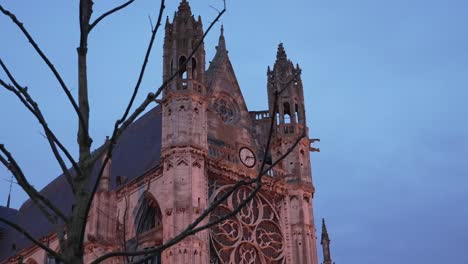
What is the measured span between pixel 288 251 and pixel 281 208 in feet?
6.50

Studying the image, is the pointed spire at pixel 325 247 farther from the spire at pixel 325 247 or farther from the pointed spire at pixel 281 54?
the pointed spire at pixel 281 54

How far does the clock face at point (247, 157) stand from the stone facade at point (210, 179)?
53mm

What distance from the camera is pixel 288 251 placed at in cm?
2908

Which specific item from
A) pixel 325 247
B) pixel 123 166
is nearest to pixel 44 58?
pixel 325 247

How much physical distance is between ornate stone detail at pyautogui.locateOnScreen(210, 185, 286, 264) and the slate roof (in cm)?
356

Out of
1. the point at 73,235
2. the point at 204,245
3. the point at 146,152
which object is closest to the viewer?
the point at 73,235

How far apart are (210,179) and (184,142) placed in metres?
2.39

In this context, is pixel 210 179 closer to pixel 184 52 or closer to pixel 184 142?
pixel 184 142

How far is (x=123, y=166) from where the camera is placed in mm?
32812

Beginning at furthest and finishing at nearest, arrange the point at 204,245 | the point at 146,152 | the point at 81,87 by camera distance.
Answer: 1. the point at 146,152
2. the point at 204,245
3. the point at 81,87

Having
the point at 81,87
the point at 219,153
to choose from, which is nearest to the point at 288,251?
the point at 219,153

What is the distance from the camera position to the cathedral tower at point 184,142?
2439 centimetres

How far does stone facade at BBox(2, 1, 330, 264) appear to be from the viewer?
83.0 feet

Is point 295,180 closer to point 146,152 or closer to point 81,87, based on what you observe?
point 146,152
